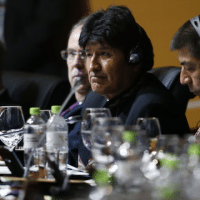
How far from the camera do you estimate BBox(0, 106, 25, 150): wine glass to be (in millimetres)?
1474

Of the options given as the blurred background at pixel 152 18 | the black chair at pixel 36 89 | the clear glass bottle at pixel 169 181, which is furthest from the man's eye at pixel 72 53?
the clear glass bottle at pixel 169 181

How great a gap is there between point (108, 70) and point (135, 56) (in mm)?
138

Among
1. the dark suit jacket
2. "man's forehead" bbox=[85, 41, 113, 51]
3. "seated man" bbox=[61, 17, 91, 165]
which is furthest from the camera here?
"seated man" bbox=[61, 17, 91, 165]

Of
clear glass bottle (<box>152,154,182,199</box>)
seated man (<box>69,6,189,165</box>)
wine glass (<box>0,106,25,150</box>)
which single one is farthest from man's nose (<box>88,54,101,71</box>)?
clear glass bottle (<box>152,154,182,199</box>)

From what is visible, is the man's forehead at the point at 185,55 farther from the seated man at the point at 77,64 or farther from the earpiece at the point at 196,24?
the seated man at the point at 77,64

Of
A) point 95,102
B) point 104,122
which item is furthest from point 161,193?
point 95,102

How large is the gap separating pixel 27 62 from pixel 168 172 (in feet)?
10.9

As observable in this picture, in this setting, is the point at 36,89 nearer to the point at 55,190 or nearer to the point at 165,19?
the point at 165,19

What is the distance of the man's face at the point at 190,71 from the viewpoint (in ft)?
5.60

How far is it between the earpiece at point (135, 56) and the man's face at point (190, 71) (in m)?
0.22

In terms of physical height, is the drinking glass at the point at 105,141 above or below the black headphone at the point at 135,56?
below

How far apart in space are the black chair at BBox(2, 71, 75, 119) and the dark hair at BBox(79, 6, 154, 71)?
106 centimetres

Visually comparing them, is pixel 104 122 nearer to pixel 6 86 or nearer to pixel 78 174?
pixel 78 174

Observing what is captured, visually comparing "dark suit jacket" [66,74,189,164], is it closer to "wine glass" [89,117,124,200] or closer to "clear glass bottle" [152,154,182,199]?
"wine glass" [89,117,124,200]
